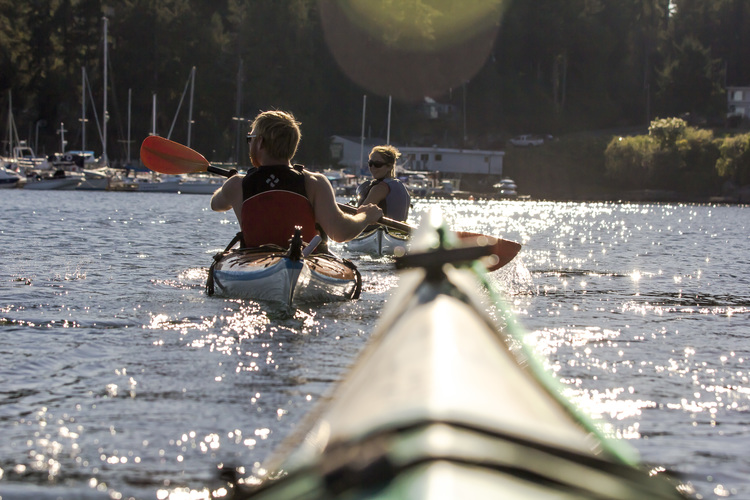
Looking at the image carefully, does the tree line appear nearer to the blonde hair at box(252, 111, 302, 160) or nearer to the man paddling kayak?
the man paddling kayak

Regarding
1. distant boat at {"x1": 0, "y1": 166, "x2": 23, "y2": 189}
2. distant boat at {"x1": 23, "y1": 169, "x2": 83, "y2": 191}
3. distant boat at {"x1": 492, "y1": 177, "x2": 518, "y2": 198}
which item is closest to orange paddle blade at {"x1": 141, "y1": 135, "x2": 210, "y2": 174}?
distant boat at {"x1": 0, "y1": 166, "x2": 23, "y2": 189}

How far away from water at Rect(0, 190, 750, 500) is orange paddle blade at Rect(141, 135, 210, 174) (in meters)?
1.34

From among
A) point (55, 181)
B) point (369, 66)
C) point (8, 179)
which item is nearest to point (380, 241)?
point (8, 179)

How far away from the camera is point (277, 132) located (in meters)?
8.34

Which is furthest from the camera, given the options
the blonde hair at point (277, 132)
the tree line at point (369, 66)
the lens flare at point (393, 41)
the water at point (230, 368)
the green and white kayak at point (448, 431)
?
the lens flare at point (393, 41)

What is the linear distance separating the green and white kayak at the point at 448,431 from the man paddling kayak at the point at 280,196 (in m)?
5.86

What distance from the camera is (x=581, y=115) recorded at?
10719 centimetres

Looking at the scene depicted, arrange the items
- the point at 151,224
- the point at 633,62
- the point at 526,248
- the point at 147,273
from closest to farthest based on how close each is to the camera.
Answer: the point at 147,273 < the point at 526,248 < the point at 151,224 < the point at 633,62

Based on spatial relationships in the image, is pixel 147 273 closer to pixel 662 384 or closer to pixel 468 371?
pixel 662 384

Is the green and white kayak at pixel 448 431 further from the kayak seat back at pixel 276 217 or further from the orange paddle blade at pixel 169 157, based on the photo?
the orange paddle blade at pixel 169 157

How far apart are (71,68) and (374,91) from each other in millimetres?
27936

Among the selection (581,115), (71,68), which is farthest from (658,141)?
(71,68)

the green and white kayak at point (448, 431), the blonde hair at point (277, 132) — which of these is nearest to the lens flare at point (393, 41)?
the blonde hair at point (277, 132)

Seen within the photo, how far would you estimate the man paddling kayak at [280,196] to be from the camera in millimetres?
8391
